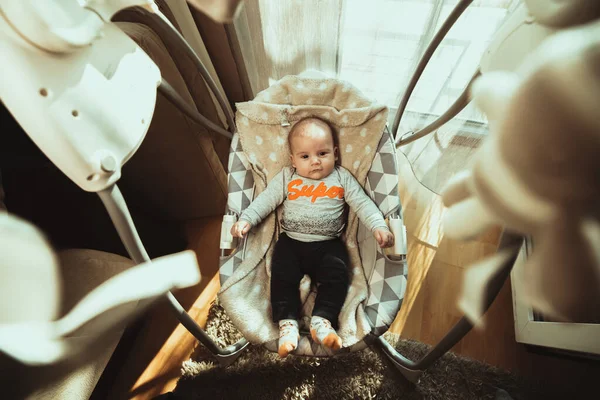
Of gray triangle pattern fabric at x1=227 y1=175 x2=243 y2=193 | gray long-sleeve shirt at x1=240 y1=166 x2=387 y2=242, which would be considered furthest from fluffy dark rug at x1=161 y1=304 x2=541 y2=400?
gray triangle pattern fabric at x1=227 y1=175 x2=243 y2=193

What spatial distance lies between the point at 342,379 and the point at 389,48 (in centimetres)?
111

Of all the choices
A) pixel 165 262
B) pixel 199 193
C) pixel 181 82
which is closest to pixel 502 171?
pixel 165 262

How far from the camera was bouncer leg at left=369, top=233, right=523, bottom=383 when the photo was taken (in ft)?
1.54

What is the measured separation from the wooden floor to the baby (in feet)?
1.30

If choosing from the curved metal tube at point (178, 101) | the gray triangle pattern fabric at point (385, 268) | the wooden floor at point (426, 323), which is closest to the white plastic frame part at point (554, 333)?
the wooden floor at point (426, 323)

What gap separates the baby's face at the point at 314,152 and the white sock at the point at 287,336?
0.45 metres

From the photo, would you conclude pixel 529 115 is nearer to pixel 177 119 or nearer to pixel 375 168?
pixel 375 168

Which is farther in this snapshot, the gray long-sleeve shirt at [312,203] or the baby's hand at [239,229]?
the gray long-sleeve shirt at [312,203]

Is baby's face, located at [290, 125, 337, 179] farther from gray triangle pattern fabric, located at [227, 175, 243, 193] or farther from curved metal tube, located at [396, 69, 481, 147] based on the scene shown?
curved metal tube, located at [396, 69, 481, 147]

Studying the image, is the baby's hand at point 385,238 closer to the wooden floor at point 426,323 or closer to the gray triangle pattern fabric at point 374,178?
the gray triangle pattern fabric at point 374,178

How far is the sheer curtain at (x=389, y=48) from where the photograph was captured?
0.98 m

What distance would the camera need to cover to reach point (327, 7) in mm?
959

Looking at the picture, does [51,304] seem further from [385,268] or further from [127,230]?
[385,268]

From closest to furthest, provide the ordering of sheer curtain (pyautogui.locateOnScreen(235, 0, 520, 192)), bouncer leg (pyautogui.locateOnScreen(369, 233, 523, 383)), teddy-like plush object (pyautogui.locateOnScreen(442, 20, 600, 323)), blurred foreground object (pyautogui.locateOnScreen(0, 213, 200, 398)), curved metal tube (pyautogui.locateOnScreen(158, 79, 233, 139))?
teddy-like plush object (pyautogui.locateOnScreen(442, 20, 600, 323)), bouncer leg (pyautogui.locateOnScreen(369, 233, 523, 383)), blurred foreground object (pyautogui.locateOnScreen(0, 213, 200, 398)), curved metal tube (pyautogui.locateOnScreen(158, 79, 233, 139)), sheer curtain (pyautogui.locateOnScreen(235, 0, 520, 192))
